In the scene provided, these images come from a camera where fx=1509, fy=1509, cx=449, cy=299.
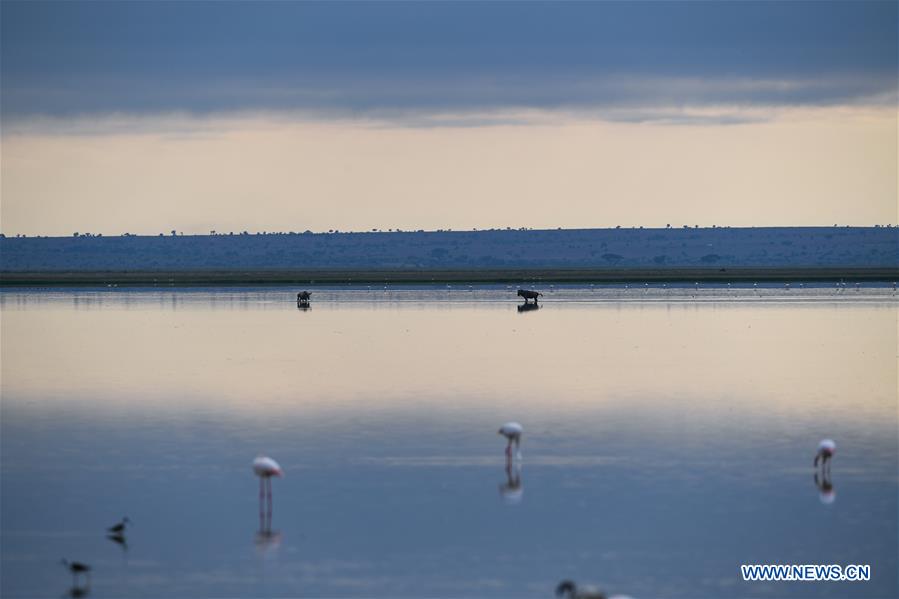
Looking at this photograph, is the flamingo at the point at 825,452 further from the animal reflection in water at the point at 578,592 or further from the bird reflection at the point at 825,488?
the animal reflection in water at the point at 578,592

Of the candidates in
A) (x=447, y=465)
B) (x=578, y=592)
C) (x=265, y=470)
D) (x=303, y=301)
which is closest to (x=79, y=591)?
(x=265, y=470)

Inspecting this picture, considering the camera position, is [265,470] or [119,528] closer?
[119,528]

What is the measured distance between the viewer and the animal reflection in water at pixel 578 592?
38.6 feet

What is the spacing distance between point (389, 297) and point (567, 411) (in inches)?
2018

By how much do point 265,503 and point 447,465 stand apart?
331cm

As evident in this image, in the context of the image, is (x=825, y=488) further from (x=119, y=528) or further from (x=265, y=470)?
(x=119, y=528)

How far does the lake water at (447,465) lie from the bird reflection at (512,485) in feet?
0.22

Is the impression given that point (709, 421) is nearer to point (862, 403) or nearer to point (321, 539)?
point (862, 403)

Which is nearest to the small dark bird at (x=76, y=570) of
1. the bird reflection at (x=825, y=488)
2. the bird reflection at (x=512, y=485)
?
the bird reflection at (x=512, y=485)

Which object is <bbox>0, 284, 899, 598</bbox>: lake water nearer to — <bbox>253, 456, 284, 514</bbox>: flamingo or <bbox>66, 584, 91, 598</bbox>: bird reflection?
<bbox>66, 584, 91, 598</bbox>: bird reflection

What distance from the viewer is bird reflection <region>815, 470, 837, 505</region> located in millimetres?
17734

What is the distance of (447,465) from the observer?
66.6 feet

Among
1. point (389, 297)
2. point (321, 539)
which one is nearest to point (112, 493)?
point (321, 539)

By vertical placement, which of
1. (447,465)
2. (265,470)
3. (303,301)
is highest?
(303,301)
